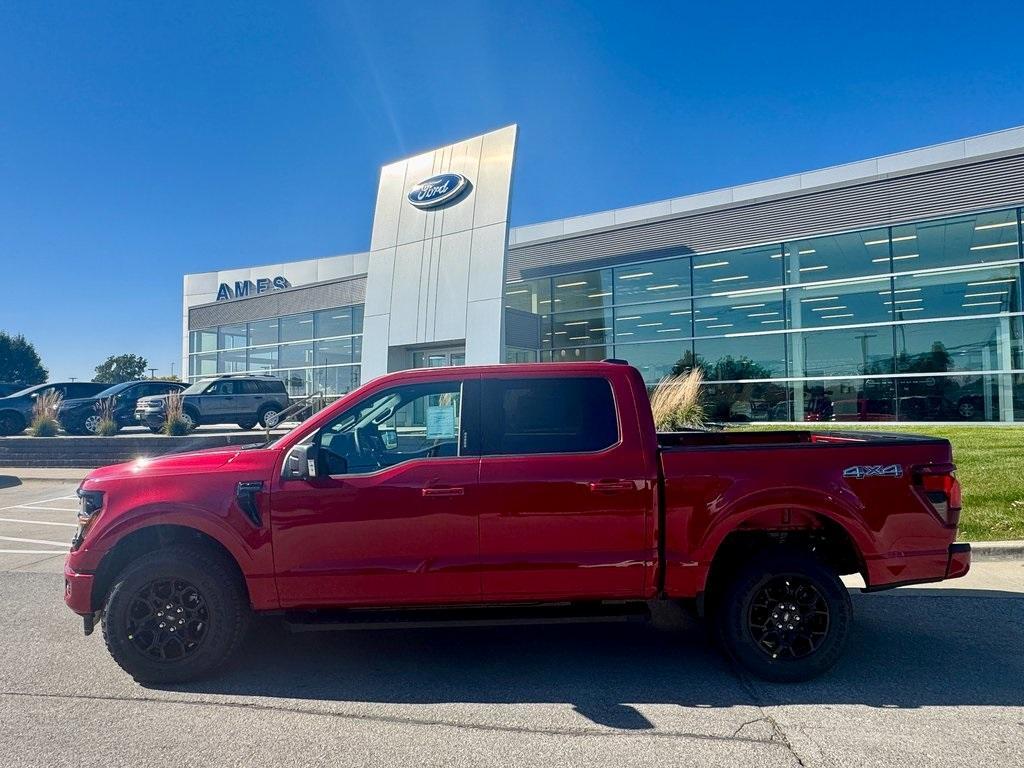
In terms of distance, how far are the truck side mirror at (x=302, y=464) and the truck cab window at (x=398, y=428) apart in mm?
157

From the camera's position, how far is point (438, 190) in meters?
21.1

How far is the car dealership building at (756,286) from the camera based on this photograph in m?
17.5

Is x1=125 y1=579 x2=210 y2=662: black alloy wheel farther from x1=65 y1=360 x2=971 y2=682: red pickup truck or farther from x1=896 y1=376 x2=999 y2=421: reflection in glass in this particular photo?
x1=896 y1=376 x2=999 y2=421: reflection in glass

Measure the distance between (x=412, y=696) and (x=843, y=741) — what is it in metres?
2.30

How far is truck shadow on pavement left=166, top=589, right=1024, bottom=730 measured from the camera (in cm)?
388

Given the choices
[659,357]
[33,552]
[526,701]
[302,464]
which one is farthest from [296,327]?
[526,701]

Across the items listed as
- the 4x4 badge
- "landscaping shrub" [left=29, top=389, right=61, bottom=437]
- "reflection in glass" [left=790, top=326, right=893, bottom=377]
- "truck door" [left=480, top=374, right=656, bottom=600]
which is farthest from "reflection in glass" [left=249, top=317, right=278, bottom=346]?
the 4x4 badge

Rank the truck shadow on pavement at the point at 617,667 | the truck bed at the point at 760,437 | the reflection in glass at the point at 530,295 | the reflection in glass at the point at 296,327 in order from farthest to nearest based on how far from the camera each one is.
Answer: the reflection in glass at the point at 296,327, the reflection in glass at the point at 530,295, the truck bed at the point at 760,437, the truck shadow on pavement at the point at 617,667

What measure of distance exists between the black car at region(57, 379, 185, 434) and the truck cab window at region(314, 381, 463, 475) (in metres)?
18.4

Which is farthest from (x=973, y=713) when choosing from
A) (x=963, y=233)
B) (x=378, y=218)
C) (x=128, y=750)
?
(x=378, y=218)

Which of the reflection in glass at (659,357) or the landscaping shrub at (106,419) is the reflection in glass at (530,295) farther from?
the landscaping shrub at (106,419)

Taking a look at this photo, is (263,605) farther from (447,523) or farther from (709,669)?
(709,669)

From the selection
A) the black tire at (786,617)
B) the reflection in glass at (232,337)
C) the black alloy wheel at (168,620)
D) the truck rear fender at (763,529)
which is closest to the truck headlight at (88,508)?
the black alloy wheel at (168,620)

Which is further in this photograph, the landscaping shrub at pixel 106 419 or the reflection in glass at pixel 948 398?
the landscaping shrub at pixel 106 419
